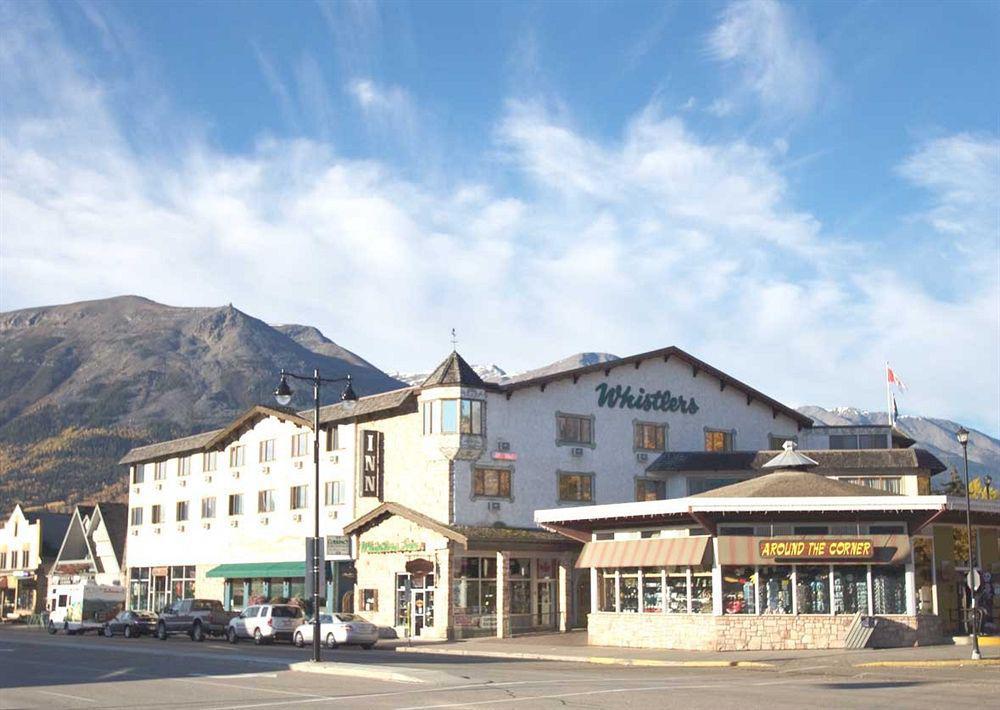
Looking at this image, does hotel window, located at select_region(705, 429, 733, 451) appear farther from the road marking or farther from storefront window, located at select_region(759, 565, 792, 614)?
the road marking

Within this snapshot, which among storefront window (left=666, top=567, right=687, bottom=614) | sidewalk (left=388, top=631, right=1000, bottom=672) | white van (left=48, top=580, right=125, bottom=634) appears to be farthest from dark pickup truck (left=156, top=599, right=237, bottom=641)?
storefront window (left=666, top=567, right=687, bottom=614)

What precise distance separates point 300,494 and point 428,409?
12.6 meters

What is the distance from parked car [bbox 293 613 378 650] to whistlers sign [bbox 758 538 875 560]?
49.4ft

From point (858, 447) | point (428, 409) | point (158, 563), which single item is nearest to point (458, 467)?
point (428, 409)

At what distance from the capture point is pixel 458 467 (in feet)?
173

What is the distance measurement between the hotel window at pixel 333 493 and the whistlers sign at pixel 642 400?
13.5 metres

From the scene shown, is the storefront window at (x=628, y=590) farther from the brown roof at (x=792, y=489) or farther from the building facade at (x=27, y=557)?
the building facade at (x=27, y=557)

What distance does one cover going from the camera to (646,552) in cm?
4131

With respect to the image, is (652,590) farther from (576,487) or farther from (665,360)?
(665,360)

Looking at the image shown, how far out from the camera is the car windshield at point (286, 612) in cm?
4766

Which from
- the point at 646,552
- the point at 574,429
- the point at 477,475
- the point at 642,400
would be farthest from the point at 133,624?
the point at 646,552

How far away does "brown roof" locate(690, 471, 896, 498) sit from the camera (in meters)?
39.4

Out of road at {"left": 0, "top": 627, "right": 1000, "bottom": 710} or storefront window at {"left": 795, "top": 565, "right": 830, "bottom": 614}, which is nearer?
road at {"left": 0, "top": 627, "right": 1000, "bottom": 710}

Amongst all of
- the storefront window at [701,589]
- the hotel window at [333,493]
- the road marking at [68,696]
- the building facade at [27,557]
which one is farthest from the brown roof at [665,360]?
the building facade at [27,557]
